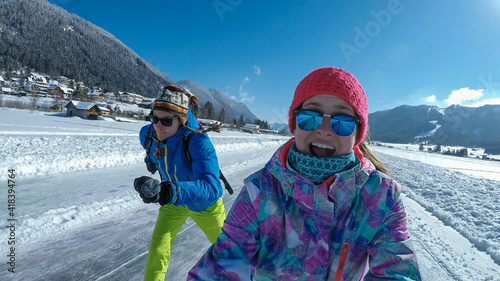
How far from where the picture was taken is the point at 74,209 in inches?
164

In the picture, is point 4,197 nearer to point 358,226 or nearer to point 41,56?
point 358,226

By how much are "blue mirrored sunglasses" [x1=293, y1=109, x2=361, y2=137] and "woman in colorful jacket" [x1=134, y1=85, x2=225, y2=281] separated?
99cm

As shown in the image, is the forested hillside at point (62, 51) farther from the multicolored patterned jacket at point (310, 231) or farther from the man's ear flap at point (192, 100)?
the multicolored patterned jacket at point (310, 231)

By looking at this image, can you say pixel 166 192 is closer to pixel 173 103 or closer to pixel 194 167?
pixel 194 167

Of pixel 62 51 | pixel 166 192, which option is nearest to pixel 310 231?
pixel 166 192

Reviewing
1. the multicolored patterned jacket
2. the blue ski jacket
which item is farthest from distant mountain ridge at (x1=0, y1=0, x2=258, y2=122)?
the multicolored patterned jacket

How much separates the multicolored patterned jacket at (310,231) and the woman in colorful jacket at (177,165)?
0.75m

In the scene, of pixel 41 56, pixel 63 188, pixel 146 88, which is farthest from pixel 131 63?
pixel 63 188

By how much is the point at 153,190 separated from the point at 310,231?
948 millimetres

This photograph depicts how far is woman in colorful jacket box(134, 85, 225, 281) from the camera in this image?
210 cm

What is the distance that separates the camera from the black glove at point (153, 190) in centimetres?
147

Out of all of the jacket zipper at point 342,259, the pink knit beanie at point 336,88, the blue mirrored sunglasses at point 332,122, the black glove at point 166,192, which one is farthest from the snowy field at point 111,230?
the black glove at point 166,192

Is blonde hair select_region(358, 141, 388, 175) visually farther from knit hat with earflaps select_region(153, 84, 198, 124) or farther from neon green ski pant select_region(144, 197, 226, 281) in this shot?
knit hat with earflaps select_region(153, 84, 198, 124)

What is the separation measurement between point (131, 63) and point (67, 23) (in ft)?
202
